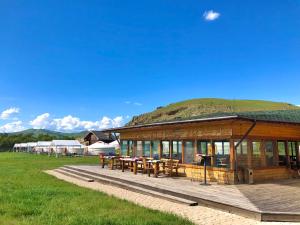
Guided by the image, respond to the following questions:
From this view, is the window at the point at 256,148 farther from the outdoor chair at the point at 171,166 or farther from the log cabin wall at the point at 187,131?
the outdoor chair at the point at 171,166

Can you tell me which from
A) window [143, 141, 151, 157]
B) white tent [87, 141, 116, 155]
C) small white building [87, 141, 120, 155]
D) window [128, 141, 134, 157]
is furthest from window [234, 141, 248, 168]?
white tent [87, 141, 116, 155]

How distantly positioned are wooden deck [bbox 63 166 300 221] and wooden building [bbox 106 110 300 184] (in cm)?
91

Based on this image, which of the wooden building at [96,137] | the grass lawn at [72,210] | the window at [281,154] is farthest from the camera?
the wooden building at [96,137]

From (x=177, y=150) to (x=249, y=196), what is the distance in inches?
249

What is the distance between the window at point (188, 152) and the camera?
1441cm

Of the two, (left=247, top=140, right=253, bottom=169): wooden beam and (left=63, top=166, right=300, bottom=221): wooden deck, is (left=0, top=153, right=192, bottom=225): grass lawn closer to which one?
(left=63, top=166, right=300, bottom=221): wooden deck

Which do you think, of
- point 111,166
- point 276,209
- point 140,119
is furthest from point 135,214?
point 140,119

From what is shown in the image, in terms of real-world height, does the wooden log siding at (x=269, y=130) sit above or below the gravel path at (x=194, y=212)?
above

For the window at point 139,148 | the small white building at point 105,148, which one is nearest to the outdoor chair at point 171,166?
the window at point 139,148

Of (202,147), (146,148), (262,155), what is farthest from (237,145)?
(146,148)

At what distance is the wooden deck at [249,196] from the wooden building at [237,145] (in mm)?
912

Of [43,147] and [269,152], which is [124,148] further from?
[43,147]

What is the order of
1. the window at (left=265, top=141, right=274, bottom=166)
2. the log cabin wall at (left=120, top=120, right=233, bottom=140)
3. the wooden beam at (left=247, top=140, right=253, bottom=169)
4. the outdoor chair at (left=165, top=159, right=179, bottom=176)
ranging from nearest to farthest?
the log cabin wall at (left=120, top=120, right=233, bottom=140) < the wooden beam at (left=247, top=140, right=253, bottom=169) < the window at (left=265, top=141, right=274, bottom=166) < the outdoor chair at (left=165, top=159, right=179, bottom=176)

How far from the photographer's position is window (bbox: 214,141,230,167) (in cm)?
1270
